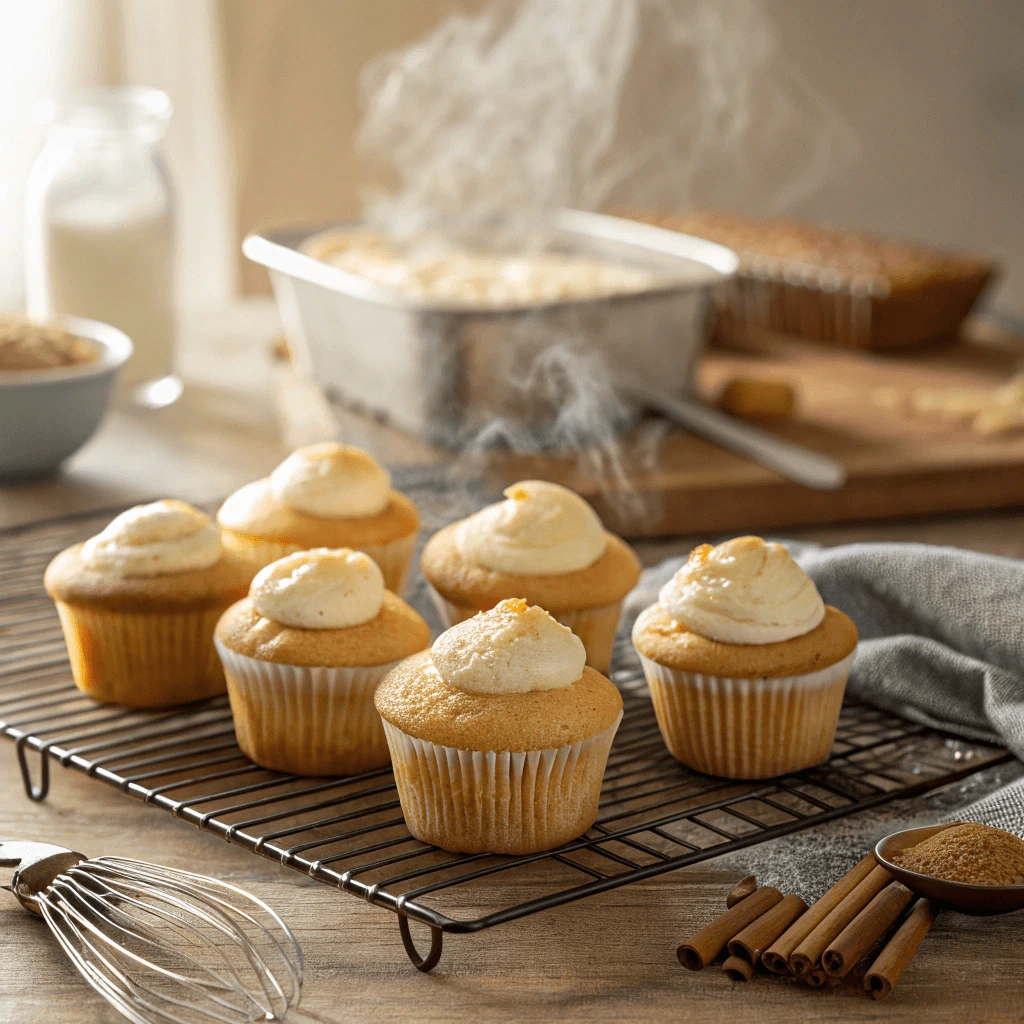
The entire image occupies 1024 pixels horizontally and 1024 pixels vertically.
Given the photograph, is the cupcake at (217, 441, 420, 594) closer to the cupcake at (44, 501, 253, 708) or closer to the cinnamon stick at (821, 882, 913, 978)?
the cupcake at (44, 501, 253, 708)

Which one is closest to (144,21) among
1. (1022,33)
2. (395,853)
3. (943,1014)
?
(1022,33)

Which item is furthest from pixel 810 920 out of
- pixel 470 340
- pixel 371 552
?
pixel 470 340

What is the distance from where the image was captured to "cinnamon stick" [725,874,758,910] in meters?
1.46

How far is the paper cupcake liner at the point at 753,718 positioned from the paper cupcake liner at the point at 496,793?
0.21m

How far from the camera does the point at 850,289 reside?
3.68m

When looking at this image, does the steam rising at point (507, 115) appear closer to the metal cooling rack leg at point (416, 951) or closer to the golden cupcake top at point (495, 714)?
the golden cupcake top at point (495, 714)

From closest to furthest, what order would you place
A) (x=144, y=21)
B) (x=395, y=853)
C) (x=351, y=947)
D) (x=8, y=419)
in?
1. (x=351, y=947)
2. (x=395, y=853)
3. (x=8, y=419)
4. (x=144, y=21)

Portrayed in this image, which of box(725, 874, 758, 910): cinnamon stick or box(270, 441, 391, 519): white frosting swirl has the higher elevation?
box(270, 441, 391, 519): white frosting swirl

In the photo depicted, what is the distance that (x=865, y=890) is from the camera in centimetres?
146

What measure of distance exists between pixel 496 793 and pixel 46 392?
1701 mm

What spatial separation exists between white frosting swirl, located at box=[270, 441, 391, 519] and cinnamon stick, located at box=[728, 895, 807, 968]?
3.13 ft

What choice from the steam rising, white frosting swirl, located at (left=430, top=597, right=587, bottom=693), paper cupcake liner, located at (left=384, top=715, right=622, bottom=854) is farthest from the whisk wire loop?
the steam rising

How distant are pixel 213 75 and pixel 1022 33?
3186 mm

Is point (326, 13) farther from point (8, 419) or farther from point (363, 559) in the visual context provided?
point (363, 559)
